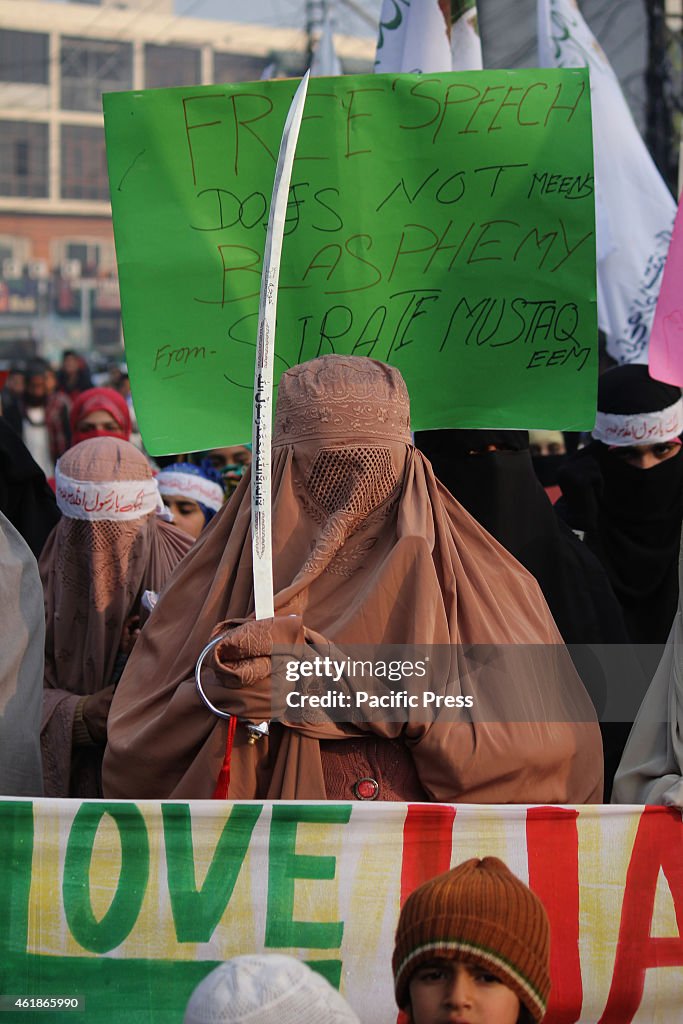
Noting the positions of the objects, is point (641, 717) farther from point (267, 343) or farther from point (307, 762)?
point (267, 343)

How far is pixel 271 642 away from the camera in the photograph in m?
3.16

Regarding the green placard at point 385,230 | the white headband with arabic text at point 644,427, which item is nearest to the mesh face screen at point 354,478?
the green placard at point 385,230

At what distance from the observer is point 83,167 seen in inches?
1937

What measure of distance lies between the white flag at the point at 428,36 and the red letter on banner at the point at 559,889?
312 centimetres

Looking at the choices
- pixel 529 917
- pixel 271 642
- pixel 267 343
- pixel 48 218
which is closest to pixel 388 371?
pixel 267 343

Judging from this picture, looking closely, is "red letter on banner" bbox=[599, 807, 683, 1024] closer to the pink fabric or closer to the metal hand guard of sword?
the metal hand guard of sword

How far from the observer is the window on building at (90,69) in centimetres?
4716

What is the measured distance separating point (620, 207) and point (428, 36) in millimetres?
2105

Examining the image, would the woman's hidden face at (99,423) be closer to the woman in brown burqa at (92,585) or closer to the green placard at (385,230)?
the woman in brown burqa at (92,585)

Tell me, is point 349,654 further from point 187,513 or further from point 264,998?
point 187,513

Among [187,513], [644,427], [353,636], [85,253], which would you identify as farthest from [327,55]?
[85,253]

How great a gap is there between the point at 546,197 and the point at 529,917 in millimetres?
2542

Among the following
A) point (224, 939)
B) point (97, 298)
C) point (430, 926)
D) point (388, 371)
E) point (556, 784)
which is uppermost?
point (388, 371)

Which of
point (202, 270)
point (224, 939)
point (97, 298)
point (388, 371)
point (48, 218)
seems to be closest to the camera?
point (224, 939)
